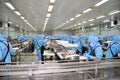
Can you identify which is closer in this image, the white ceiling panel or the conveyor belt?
the conveyor belt

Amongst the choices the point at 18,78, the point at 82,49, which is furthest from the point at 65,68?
the point at 82,49

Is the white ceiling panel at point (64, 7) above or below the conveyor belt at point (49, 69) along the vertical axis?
above

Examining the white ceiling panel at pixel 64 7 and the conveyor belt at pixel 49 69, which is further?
the white ceiling panel at pixel 64 7

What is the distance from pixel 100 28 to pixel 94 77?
16583mm

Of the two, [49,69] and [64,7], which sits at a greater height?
[64,7]

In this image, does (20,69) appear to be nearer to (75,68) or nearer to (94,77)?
(75,68)

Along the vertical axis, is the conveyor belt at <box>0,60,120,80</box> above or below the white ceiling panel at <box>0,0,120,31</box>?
below

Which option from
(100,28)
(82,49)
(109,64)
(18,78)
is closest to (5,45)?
(18,78)

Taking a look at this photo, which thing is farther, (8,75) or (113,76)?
(113,76)

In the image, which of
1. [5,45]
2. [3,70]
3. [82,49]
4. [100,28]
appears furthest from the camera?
[100,28]

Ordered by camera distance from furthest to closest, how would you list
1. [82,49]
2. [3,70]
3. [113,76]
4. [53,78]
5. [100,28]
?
[100,28] → [82,49] → [113,76] → [53,78] → [3,70]

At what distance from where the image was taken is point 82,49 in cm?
730

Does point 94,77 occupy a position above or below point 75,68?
below

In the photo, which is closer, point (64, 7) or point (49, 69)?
point (49, 69)
